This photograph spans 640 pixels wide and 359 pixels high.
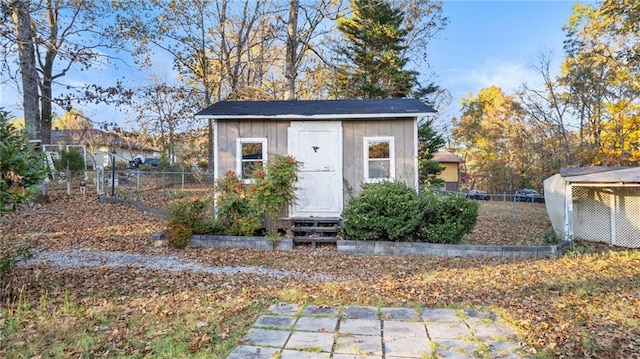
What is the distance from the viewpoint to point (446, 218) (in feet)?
24.2

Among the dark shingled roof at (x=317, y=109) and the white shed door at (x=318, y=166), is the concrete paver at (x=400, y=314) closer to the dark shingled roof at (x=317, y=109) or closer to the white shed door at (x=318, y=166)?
the white shed door at (x=318, y=166)

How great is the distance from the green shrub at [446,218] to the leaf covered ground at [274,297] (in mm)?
735

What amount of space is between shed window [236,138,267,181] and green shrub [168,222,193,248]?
1895mm

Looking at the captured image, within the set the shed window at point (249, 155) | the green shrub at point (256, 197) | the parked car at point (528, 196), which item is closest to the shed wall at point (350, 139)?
the shed window at point (249, 155)

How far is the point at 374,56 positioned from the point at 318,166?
1286 cm

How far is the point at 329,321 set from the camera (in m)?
3.58

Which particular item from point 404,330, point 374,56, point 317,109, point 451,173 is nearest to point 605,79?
point 374,56

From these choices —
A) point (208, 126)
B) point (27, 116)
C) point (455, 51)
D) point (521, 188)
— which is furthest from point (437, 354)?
point (521, 188)

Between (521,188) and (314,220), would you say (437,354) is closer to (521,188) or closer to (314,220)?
(314,220)

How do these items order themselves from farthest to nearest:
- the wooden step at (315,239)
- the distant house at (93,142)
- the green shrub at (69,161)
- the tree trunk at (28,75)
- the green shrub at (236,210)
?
the distant house at (93,142)
the green shrub at (69,161)
the tree trunk at (28,75)
the wooden step at (315,239)
the green shrub at (236,210)

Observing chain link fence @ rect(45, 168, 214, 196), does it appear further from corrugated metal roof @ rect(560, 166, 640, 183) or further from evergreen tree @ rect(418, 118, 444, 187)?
corrugated metal roof @ rect(560, 166, 640, 183)

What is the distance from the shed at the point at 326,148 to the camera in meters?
8.50

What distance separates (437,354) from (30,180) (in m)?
4.42

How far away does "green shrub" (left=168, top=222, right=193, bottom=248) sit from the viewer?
23.4ft
